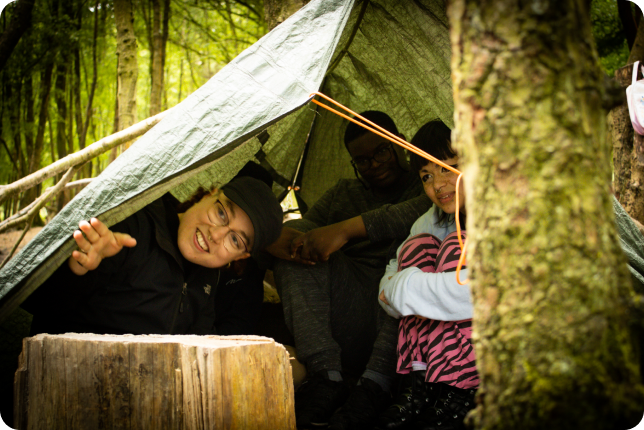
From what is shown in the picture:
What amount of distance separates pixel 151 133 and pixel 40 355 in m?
0.79

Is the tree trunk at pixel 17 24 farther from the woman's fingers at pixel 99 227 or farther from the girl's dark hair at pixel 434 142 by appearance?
the girl's dark hair at pixel 434 142

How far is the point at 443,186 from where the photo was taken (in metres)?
2.03

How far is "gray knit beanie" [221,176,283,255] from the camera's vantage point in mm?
1946

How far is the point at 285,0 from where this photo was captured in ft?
9.56

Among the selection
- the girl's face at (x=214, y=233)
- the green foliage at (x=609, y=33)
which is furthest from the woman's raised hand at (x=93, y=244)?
the green foliage at (x=609, y=33)

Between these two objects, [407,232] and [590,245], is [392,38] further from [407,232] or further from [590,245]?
[590,245]

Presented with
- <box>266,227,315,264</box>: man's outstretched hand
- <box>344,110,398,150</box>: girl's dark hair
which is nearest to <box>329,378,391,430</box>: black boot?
<box>266,227,315,264</box>: man's outstretched hand

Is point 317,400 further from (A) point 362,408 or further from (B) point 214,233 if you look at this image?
(B) point 214,233

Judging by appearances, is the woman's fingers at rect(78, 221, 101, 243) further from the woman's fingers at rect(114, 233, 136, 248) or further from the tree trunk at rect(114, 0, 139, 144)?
the tree trunk at rect(114, 0, 139, 144)

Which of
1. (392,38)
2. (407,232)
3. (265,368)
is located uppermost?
(392,38)

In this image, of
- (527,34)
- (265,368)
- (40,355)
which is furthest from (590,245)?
(40,355)

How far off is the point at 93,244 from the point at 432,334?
49.1 inches

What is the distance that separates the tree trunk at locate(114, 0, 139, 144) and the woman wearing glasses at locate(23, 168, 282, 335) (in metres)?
2.80

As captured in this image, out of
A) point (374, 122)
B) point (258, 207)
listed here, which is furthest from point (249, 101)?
point (374, 122)
